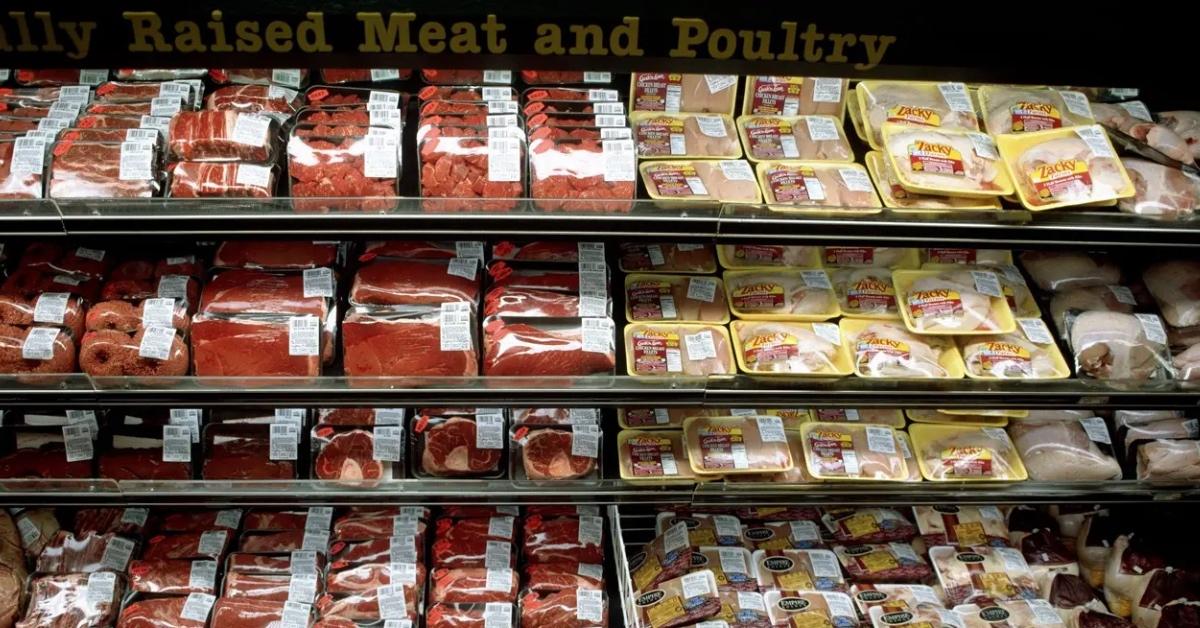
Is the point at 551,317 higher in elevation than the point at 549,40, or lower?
lower

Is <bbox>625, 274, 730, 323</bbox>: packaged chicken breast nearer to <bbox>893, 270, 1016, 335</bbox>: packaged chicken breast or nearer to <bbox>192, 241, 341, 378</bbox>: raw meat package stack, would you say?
<bbox>893, 270, 1016, 335</bbox>: packaged chicken breast

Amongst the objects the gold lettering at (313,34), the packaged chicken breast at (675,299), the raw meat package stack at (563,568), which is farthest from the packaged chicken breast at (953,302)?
the gold lettering at (313,34)

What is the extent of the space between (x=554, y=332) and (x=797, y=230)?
72 cm

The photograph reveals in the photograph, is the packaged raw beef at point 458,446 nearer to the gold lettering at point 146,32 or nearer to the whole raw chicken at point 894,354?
Answer: the whole raw chicken at point 894,354

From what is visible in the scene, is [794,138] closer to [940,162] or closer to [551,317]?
[940,162]

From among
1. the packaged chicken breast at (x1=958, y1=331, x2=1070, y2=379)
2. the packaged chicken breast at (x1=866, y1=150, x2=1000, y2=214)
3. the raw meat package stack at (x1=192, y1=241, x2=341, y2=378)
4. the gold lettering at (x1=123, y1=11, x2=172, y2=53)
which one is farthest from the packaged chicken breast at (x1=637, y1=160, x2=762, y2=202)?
the gold lettering at (x1=123, y1=11, x2=172, y2=53)

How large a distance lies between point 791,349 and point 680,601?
0.79 metres

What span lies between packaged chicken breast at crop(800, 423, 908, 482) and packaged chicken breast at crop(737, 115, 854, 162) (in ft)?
2.68

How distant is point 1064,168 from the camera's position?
2578mm

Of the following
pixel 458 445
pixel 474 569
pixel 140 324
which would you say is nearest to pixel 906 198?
pixel 458 445

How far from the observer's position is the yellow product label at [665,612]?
2746 millimetres

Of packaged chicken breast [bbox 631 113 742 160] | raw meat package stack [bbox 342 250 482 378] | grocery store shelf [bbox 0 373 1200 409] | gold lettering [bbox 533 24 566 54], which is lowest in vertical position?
grocery store shelf [bbox 0 373 1200 409]

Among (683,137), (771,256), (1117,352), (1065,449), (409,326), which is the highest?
(683,137)

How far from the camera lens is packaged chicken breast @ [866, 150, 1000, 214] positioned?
8.50 feet
